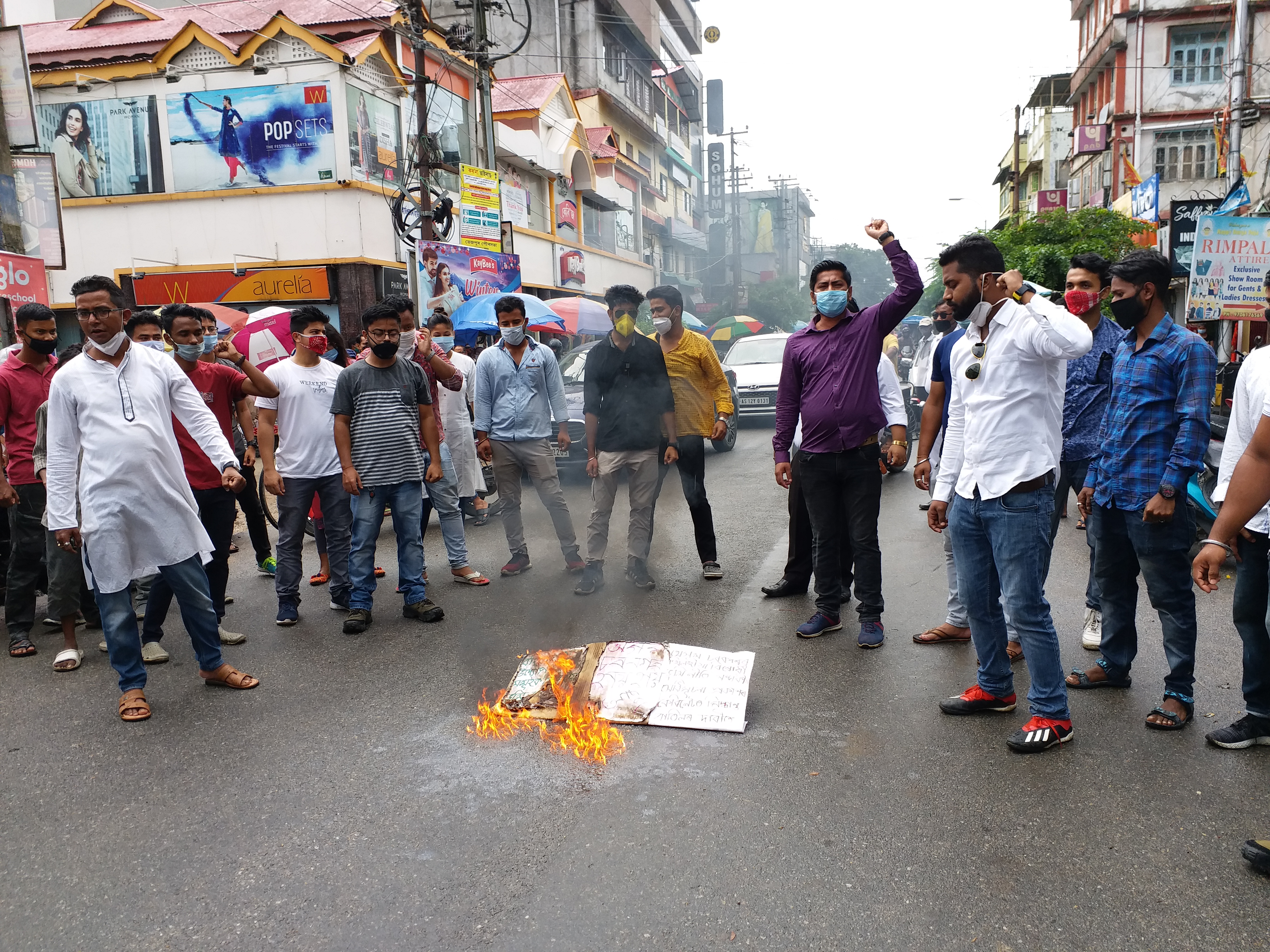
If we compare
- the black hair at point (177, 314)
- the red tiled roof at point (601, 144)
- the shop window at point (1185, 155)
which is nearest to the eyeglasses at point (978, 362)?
the black hair at point (177, 314)

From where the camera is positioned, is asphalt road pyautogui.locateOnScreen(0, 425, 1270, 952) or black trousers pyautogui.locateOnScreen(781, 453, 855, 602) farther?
black trousers pyautogui.locateOnScreen(781, 453, 855, 602)

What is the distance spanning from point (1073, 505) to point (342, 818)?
7.73m

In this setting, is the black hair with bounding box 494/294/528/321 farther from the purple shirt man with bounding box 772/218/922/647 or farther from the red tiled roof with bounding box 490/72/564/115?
the red tiled roof with bounding box 490/72/564/115

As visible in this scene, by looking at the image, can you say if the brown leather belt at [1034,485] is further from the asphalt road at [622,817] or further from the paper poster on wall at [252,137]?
the paper poster on wall at [252,137]

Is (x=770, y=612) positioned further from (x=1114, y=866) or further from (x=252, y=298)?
(x=252, y=298)

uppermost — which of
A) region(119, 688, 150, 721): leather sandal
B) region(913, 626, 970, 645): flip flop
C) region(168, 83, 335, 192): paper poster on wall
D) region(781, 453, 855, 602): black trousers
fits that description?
region(168, 83, 335, 192): paper poster on wall

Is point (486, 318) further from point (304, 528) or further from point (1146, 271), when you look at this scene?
point (1146, 271)

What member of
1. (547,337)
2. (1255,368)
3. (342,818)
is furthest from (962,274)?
(547,337)

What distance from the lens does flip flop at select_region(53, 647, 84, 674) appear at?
17.0 ft

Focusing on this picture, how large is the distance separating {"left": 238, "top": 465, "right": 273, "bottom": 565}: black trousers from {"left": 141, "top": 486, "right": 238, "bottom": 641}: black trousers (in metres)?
0.88

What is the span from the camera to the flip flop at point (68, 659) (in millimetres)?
5172

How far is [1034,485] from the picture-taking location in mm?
3693

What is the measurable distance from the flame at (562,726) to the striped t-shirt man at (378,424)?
193 cm

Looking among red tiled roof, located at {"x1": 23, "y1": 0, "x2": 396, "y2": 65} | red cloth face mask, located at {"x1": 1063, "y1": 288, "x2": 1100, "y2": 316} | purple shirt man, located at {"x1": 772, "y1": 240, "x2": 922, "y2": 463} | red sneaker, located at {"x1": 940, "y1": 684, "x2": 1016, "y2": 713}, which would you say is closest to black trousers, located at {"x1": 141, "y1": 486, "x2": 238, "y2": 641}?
purple shirt man, located at {"x1": 772, "y1": 240, "x2": 922, "y2": 463}
